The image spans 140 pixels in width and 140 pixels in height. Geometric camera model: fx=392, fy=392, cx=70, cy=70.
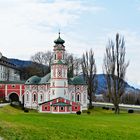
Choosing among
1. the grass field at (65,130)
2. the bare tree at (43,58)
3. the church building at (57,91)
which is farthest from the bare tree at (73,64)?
the grass field at (65,130)

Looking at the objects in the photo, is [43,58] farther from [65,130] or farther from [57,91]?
[65,130]

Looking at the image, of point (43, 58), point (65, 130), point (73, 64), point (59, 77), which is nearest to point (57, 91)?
point (59, 77)

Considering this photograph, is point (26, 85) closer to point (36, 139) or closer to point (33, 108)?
point (33, 108)

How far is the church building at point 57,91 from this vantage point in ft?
245

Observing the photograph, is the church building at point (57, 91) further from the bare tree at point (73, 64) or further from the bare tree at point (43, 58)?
the bare tree at point (43, 58)

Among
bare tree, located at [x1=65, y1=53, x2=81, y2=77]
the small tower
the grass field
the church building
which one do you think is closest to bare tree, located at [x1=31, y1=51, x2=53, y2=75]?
bare tree, located at [x1=65, y1=53, x2=81, y2=77]

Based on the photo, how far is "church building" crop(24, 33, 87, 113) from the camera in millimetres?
74625

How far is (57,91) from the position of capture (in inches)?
3029

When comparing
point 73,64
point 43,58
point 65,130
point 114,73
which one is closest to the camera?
point 65,130

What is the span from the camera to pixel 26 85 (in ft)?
276

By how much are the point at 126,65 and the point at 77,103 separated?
16.5m

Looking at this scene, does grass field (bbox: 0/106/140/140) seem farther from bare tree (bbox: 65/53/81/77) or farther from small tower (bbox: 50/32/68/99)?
bare tree (bbox: 65/53/81/77)

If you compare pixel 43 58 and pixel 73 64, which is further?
pixel 43 58

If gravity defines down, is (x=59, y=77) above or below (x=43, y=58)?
below
